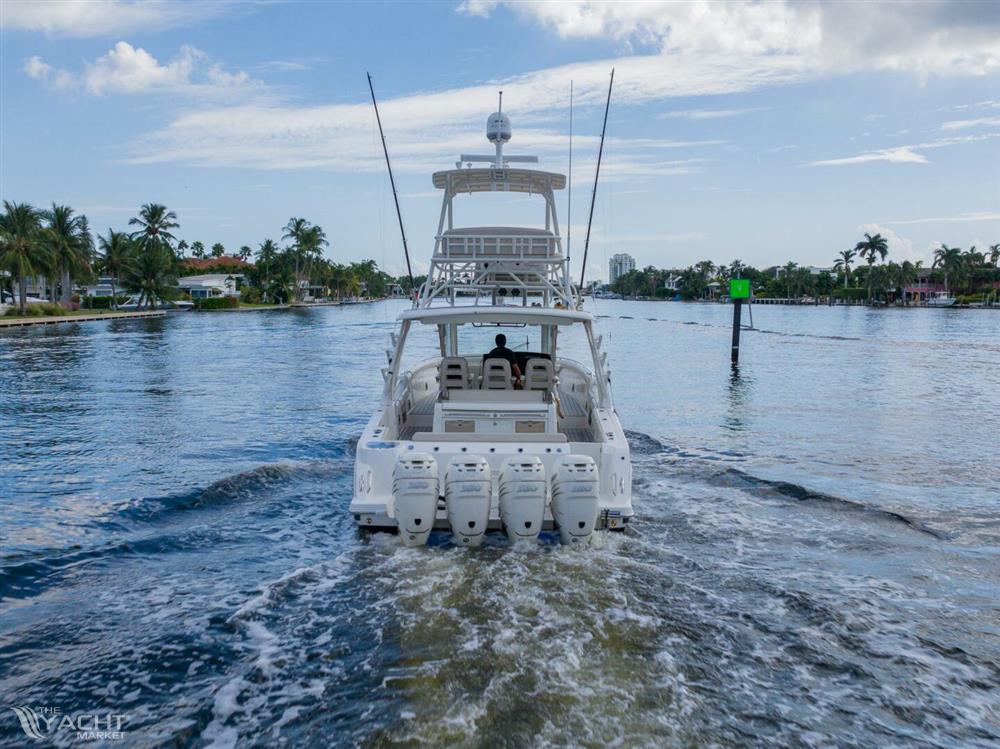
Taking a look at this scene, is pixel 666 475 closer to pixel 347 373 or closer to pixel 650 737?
pixel 650 737

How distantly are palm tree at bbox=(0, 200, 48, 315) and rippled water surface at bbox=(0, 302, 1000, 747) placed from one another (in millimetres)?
51512

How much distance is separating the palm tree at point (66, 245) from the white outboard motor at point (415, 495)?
6451cm

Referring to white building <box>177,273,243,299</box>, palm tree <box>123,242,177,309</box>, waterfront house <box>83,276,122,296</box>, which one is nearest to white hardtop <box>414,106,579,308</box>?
palm tree <box>123,242,177,309</box>

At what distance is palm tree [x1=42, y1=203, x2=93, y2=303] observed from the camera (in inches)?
2479

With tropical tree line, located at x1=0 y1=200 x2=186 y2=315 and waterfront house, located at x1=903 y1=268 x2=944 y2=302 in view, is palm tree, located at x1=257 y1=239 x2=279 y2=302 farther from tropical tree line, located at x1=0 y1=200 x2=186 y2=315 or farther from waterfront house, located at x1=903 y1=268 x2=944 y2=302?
waterfront house, located at x1=903 y1=268 x2=944 y2=302

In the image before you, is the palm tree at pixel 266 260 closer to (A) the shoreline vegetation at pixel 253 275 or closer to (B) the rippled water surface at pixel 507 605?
(A) the shoreline vegetation at pixel 253 275

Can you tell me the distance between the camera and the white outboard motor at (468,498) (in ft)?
21.2

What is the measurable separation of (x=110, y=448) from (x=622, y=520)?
10007 millimetres

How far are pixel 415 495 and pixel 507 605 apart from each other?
1187 mm

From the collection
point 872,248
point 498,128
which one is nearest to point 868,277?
point 872,248

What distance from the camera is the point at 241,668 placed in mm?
5375

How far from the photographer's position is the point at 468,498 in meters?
6.45
